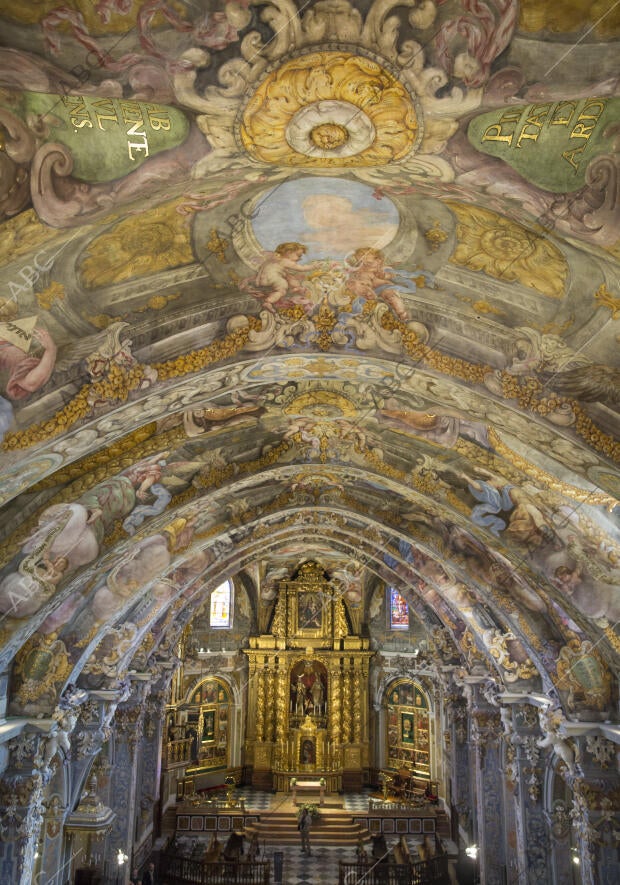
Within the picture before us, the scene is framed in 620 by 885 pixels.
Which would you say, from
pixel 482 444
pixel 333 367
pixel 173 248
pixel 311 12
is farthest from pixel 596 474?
pixel 311 12

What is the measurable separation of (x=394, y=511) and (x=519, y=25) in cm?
1295

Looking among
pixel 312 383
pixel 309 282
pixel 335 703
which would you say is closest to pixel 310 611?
pixel 335 703

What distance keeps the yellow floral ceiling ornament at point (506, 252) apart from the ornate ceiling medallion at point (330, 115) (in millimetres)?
1195

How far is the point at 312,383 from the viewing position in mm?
11234

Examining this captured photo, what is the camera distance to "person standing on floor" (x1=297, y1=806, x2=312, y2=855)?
2463 centimetres

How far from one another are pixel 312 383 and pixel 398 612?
990 inches

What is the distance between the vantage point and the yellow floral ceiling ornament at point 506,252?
7015 mm

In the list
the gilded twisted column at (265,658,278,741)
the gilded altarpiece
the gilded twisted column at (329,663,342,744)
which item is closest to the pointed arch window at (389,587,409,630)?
the gilded altarpiece

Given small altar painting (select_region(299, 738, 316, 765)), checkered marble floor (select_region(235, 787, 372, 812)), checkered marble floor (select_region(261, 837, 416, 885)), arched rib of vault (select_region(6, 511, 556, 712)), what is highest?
arched rib of vault (select_region(6, 511, 556, 712))

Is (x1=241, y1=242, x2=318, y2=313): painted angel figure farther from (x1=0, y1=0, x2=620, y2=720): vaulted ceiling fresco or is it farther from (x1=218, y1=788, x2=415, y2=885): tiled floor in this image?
(x1=218, y1=788, x2=415, y2=885): tiled floor

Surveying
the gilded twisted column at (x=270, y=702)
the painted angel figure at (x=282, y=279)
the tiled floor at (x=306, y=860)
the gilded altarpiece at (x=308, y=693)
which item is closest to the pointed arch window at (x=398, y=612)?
the gilded altarpiece at (x=308, y=693)

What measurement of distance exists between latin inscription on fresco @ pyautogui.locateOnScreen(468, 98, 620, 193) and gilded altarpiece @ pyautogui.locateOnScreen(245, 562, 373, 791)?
2994cm

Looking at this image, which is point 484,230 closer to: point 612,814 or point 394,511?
point 394,511

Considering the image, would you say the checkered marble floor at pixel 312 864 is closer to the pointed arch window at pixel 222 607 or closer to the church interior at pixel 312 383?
the church interior at pixel 312 383
